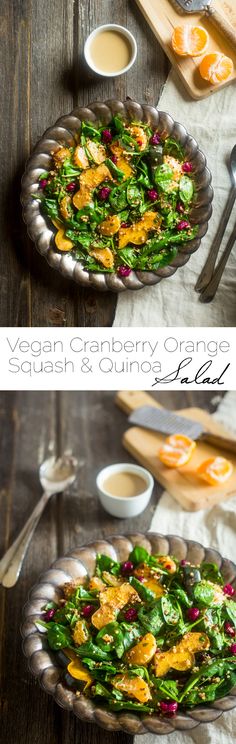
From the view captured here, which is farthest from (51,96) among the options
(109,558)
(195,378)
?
(109,558)

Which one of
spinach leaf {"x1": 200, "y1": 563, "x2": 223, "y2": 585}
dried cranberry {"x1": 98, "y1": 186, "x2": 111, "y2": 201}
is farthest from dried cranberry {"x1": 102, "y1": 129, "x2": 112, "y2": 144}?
spinach leaf {"x1": 200, "y1": 563, "x2": 223, "y2": 585}

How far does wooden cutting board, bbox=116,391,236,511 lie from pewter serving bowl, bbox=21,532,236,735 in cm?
26

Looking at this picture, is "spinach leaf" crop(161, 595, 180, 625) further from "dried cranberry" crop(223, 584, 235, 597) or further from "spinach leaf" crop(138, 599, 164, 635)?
"dried cranberry" crop(223, 584, 235, 597)

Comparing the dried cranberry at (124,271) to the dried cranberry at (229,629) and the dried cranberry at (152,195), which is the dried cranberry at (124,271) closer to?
the dried cranberry at (152,195)

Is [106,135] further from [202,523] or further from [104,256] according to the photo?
[202,523]

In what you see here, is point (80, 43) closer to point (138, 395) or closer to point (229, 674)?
point (138, 395)

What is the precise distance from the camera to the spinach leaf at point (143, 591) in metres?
1.57

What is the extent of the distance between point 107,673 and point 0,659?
0.31m

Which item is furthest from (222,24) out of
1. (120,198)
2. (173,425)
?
(173,425)

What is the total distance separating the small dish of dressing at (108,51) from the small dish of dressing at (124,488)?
94 cm

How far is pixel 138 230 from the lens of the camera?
1.79 metres

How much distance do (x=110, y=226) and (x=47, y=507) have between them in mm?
716

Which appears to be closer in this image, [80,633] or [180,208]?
[80,633]

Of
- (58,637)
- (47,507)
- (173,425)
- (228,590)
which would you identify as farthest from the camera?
(173,425)
